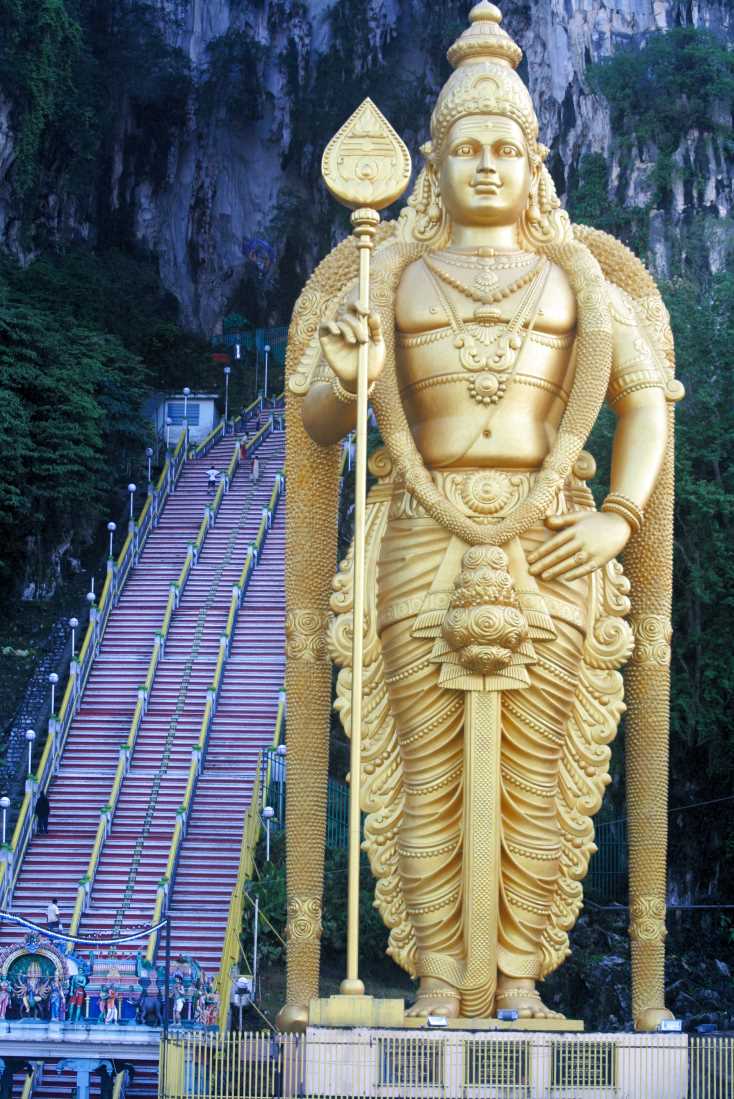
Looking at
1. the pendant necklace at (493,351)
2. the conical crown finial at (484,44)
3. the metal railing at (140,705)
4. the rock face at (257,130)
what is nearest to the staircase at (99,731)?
the metal railing at (140,705)

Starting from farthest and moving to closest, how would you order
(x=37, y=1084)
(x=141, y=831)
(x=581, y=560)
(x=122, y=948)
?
(x=141, y=831) → (x=122, y=948) → (x=37, y=1084) → (x=581, y=560)

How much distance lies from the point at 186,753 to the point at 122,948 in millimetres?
3417

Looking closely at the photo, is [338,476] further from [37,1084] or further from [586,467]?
[37,1084]

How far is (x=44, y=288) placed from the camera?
32.8 meters

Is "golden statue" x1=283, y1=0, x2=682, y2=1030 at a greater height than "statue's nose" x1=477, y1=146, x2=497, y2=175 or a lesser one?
lesser

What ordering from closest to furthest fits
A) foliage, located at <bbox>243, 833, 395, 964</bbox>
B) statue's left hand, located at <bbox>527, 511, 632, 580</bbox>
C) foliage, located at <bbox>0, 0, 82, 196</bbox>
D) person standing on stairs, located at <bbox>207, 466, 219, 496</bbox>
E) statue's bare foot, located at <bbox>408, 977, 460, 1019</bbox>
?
statue's bare foot, located at <bbox>408, 977, 460, 1019</bbox> < statue's left hand, located at <bbox>527, 511, 632, 580</bbox> < foliage, located at <bbox>243, 833, 395, 964</bbox> < person standing on stairs, located at <bbox>207, 466, 219, 496</bbox> < foliage, located at <bbox>0, 0, 82, 196</bbox>

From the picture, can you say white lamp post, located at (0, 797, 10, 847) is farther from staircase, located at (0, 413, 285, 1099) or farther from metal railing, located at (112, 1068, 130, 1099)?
metal railing, located at (112, 1068, 130, 1099)

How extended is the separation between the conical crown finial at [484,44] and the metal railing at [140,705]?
859 cm

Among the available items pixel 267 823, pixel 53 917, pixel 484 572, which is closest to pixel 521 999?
pixel 484 572

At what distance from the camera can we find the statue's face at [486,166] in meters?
12.2

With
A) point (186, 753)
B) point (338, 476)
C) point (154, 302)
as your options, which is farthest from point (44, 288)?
point (338, 476)

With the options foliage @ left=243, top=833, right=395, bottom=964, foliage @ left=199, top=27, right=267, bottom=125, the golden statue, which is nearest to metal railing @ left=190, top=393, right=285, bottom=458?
foliage @ left=199, top=27, right=267, bottom=125

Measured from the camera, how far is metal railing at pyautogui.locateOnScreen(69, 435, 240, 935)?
18.9 metres

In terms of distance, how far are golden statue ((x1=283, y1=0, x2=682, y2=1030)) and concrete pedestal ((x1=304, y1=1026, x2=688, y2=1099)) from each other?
2.09 ft
